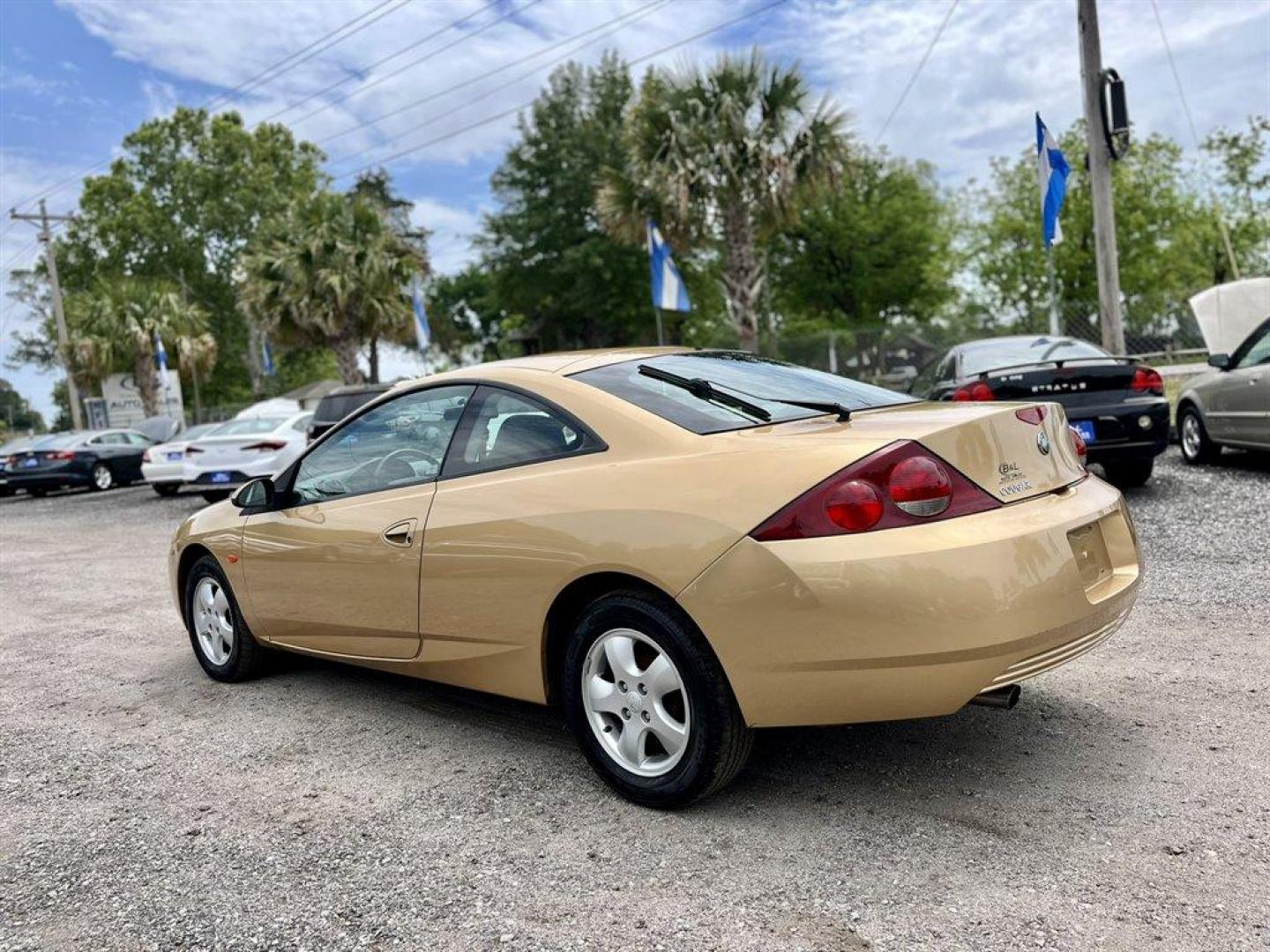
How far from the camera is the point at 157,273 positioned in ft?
176

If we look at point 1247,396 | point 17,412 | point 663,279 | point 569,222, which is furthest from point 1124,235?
point 17,412

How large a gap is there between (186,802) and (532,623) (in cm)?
132

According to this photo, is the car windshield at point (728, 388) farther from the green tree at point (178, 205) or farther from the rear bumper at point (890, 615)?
the green tree at point (178, 205)

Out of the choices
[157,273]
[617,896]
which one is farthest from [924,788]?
[157,273]

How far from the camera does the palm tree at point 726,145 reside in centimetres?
2075

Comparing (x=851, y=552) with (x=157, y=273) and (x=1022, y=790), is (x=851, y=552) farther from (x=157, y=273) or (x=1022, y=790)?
(x=157, y=273)

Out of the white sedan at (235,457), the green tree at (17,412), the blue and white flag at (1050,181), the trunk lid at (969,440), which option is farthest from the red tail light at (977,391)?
the green tree at (17,412)

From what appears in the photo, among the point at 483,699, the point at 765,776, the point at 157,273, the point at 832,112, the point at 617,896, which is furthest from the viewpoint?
the point at 157,273

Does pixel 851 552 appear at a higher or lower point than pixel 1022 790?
higher

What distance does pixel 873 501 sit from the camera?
2.80 metres

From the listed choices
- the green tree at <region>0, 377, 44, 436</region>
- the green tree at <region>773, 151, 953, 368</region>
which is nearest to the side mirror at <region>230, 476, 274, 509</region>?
the green tree at <region>773, 151, 953, 368</region>

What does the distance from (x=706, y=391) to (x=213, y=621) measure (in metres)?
2.88

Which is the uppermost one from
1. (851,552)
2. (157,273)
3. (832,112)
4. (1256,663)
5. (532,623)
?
(157,273)

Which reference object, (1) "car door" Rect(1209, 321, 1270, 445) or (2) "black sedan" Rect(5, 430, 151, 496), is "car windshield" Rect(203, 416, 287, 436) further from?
(1) "car door" Rect(1209, 321, 1270, 445)
